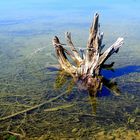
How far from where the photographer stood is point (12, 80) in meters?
9.52

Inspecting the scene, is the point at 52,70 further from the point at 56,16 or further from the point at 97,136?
the point at 56,16

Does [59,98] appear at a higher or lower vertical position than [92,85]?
lower

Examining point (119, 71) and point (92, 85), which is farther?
point (119, 71)

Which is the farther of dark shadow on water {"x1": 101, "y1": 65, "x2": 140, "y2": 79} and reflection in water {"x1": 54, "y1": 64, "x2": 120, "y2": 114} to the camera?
dark shadow on water {"x1": 101, "y1": 65, "x2": 140, "y2": 79}

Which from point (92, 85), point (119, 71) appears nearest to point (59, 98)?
point (92, 85)

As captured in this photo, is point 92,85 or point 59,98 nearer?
point 59,98

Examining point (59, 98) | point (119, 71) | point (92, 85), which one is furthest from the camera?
point (119, 71)

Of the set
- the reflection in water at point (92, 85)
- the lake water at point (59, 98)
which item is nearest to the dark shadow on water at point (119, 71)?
the lake water at point (59, 98)

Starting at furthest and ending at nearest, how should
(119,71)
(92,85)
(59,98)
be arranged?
(119,71)
(92,85)
(59,98)

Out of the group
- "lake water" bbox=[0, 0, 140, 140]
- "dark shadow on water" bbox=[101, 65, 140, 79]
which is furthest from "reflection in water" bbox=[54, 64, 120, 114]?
"dark shadow on water" bbox=[101, 65, 140, 79]

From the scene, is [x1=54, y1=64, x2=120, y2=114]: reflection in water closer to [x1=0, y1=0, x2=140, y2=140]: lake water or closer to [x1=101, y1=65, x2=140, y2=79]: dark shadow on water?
[x1=0, y1=0, x2=140, y2=140]: lake water

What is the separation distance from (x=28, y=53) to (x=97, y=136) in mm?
7280

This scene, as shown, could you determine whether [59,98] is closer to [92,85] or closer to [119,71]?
[92,85]

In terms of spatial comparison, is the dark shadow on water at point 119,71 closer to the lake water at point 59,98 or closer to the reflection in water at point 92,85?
the lake water at point 59,98
